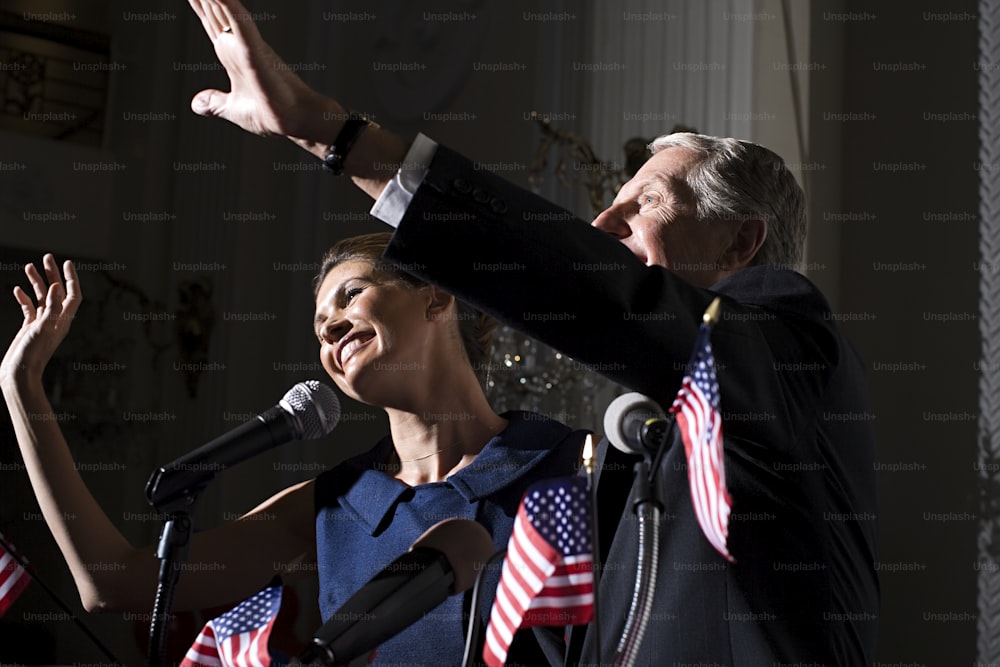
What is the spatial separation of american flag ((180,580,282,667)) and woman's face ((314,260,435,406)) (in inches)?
31.1

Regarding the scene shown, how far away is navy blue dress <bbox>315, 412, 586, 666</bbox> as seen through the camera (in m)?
1.91

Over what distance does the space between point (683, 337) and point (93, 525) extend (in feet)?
4.38

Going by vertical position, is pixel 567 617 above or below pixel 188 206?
above

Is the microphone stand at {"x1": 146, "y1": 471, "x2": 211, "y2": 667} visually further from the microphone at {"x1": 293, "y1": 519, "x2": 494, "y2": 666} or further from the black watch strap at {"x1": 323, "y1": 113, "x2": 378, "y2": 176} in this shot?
the black watch strap at {"x1": 323, "y1": 113, "x2": 378, "y2": 176}

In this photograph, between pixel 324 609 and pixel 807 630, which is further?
pixel 324 609

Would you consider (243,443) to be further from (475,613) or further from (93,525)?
(93,525)

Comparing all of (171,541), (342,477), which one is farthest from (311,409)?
(342,477)

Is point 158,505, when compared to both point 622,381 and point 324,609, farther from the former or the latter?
point 324,609

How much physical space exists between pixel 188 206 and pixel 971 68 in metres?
4.92

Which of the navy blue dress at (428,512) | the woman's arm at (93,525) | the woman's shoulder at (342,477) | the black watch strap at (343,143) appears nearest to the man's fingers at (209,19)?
the black watch strap at (343,143)

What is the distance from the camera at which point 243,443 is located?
1377 mm

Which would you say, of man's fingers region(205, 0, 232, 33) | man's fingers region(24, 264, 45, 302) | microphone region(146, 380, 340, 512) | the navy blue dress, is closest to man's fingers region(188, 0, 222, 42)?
man's fingers region(205, 0, 232, 33)

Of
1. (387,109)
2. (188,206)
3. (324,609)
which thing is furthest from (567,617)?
(188,206)

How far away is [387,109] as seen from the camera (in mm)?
6812
